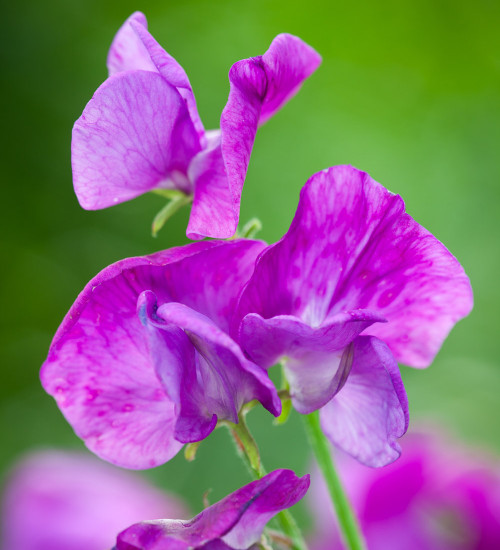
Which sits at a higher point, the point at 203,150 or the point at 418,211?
the point at 203,150

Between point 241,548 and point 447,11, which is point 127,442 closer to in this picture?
point 241,548

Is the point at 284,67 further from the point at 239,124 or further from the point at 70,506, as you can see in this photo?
the point at 70,506

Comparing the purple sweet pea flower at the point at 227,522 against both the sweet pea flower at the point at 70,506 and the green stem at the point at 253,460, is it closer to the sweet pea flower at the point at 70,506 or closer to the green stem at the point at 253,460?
the green stem at the point at 253,460

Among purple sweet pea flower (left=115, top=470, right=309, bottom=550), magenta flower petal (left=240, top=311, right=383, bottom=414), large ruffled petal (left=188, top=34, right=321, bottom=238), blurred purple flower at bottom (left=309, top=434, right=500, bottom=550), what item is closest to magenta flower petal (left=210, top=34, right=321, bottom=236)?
large ruffled petal (left=188, top=34, right=321, bottom=238)

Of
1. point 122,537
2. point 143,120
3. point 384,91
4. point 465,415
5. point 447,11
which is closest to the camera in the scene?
point 122,537

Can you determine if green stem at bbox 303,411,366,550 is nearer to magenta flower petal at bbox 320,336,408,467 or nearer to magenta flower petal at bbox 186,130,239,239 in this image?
magenta flower petal at bbox 320,336,408,467

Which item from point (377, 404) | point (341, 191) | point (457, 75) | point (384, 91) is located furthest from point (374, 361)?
point (384, 91)

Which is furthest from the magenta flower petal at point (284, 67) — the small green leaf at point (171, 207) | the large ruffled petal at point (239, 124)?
the small green leaf at point (171, 207)

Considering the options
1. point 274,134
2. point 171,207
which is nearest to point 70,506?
point 171,207

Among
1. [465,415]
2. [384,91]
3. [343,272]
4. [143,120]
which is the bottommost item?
[465,415]
